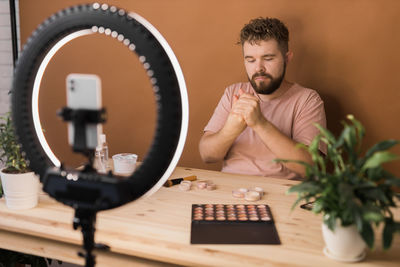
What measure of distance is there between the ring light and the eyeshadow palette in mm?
558

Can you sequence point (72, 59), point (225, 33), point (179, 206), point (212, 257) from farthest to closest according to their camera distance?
point (72, 59), point (225, 33), point (179, 206), point (212, 257)

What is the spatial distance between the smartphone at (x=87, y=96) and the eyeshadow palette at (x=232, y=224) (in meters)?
0.61

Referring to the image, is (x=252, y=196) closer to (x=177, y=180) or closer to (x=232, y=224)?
(x=232, y=224)

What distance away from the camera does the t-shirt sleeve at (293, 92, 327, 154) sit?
179 centimetres

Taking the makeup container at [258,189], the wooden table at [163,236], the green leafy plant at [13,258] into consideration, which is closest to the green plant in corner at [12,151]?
the wooden table at [163,236]

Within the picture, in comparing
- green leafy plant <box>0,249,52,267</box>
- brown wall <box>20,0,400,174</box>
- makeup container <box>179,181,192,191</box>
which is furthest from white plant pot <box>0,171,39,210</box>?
brown wall <box>20,0,400,174</box>

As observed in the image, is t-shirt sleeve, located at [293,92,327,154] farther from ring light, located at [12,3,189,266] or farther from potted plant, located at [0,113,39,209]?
ring light, located at [12,3,189,266]

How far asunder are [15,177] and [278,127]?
4.09 feet

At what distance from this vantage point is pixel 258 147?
1.93m

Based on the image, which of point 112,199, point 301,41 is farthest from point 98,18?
point 301,41

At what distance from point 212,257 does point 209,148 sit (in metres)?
0.98

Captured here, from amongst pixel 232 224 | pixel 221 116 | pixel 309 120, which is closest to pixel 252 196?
pixel 232 224

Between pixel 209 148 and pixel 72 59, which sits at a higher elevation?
pixel 72 59

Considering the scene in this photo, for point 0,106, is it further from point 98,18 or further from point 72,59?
point 98,18
